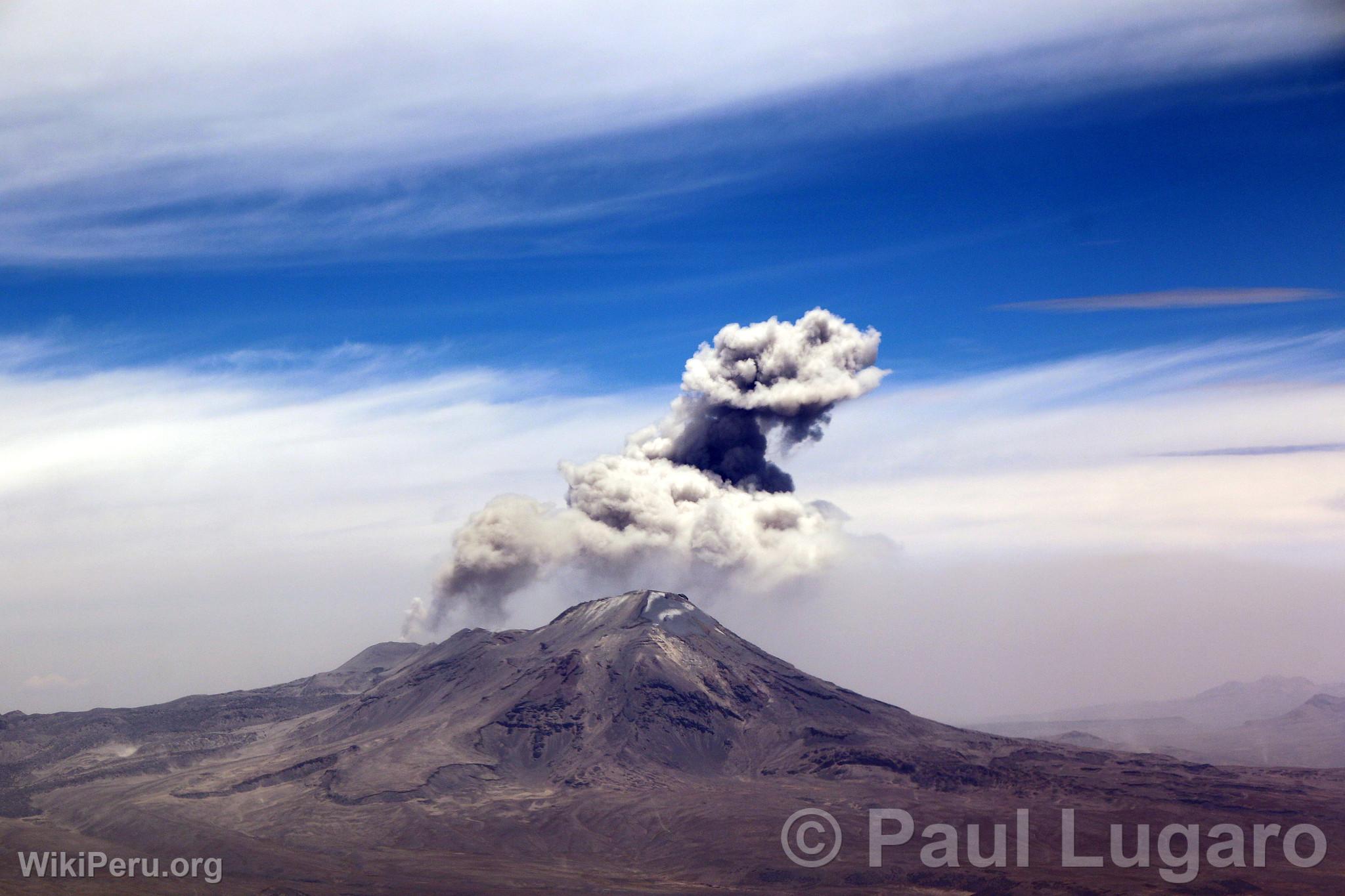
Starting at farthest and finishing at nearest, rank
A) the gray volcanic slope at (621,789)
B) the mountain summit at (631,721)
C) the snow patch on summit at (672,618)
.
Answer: the snow patch on summit at (672,618) → the mountain summit at (631,721) → the gray volcanic slope at (621,789)

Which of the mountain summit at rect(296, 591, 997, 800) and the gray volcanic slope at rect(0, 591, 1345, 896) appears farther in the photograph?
the mountain summit at rect(296, 591, 997, 800)

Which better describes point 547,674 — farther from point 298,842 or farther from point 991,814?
point 991,814

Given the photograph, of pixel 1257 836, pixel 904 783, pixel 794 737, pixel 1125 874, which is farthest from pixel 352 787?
pixel 1257 836

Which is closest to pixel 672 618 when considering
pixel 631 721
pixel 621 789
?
pixel 631 721

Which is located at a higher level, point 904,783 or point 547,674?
point 547,674

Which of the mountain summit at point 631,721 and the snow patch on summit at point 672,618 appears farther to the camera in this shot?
the snow patch on summit at point 672,618

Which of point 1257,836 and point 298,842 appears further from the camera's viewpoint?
point 298,842

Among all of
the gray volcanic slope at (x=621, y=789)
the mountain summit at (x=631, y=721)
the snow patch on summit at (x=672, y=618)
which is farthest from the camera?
the snow patch on summit at (x=672, y=618)

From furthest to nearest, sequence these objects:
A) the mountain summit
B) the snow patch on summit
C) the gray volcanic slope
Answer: the snow patch on summit → the mountain summit → the gray volcanic slope
